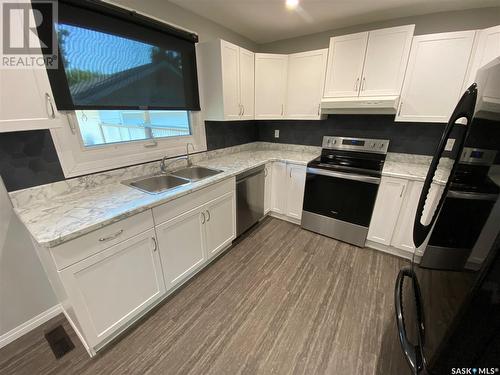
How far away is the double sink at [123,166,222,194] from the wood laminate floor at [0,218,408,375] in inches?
37.2

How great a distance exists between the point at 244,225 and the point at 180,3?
2.40 meters

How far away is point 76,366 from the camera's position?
1.33 metres

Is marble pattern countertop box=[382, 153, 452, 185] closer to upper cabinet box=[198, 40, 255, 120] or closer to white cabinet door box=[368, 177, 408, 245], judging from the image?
white cabinet door box=[368, 177, 408, 245]

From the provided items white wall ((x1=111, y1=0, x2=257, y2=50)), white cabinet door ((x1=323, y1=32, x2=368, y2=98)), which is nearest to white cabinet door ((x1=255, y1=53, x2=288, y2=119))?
white wall ((x1=111, y1=0, x2=257, y2=50))

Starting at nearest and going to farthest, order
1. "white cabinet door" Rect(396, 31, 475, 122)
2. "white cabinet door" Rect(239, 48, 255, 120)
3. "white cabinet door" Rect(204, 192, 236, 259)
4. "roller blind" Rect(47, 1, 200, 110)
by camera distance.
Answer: "roller blind" Rect(47, 1, 200, 110)
"white cabinet door" Rect(396, 31, 475, 122)
"white cabinet door" Rect(204, 192, 236, 259)
"white cabinet door" Rect(239, 48, 255, 120)

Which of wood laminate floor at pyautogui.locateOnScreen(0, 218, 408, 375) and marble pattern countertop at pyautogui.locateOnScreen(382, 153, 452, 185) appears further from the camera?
marble pattern countertop at pyautogui.locateOnScreen(382, 153, 452, 185)

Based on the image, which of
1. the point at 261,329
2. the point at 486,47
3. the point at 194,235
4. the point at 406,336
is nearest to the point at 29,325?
the point at 194,235

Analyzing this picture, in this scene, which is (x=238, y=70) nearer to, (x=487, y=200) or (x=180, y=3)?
(x=180, y=3)

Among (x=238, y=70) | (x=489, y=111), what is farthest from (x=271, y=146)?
(x=489, y=111)

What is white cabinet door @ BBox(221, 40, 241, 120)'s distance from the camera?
2.26m

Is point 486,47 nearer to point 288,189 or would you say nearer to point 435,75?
point 435,75

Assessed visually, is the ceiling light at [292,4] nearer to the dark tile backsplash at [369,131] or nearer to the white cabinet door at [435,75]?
the white cabinet door at [435,75]

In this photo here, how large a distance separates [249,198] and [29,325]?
213 centimetres

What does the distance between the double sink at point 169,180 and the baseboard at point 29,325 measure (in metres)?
1.15
